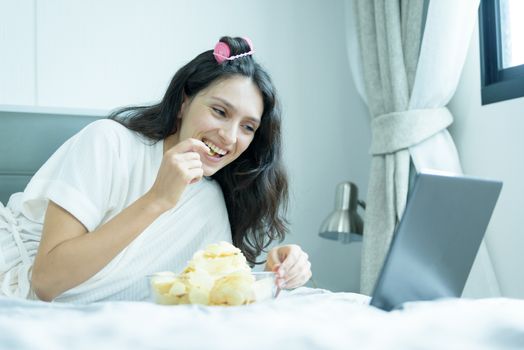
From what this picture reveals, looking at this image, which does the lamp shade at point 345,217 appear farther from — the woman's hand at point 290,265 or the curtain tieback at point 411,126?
the woman's hand at point 290,265

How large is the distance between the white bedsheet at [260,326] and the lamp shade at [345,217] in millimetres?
1488

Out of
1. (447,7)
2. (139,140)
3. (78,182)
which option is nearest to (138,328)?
(78,182)

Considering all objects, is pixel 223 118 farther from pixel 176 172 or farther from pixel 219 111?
pixel 176 172

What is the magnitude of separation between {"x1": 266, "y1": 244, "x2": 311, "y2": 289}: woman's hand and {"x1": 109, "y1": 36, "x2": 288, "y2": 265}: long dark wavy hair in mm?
431

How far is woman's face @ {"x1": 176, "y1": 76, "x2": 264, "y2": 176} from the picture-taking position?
5.03ft

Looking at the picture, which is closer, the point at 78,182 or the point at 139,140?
the point at 78,182

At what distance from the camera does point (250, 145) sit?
1.78 m

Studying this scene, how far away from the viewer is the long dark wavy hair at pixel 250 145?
63.7 inches

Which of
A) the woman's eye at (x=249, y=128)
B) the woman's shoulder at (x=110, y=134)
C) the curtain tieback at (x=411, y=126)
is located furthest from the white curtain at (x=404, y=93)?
the woman's shoulder at (x=110, y=134)

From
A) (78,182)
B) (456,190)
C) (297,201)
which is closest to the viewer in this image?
(456,190)

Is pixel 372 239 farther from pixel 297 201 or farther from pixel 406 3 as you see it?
pixel 406 3

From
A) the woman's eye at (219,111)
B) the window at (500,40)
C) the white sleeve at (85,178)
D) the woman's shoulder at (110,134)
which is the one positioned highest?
the window at (500,40)

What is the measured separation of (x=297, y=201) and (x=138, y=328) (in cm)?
211

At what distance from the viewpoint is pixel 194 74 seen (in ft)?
5.34
